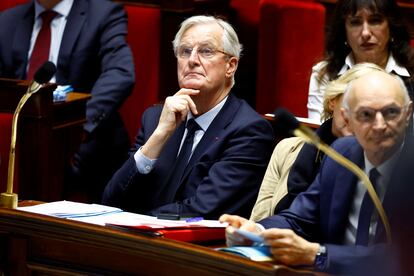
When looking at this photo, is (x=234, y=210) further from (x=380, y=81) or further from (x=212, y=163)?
(x=380, y=81)

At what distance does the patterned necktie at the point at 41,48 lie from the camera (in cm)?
304

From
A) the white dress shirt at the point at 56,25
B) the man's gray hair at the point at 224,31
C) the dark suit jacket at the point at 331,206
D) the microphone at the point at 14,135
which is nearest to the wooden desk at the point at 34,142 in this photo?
the white dress shirt at the point at 56,25

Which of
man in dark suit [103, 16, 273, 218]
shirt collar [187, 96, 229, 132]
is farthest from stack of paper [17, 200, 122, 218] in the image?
shirt collar [187, 96, 229, 132]

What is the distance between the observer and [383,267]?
1577mm

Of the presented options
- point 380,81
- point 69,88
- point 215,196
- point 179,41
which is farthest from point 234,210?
point 69,88

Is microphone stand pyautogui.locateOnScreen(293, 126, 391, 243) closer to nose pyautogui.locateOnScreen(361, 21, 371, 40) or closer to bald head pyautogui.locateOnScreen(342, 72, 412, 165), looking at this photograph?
bald head pyautogui.locateOnScreen(342, 72, 412, 165)

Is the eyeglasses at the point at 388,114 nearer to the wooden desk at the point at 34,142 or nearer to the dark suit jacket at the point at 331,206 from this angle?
the dark suit jacket at the point at 331,206

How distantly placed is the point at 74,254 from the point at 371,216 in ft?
1.69

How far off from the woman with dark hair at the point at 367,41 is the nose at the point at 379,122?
85cm

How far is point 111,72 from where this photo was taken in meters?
3.01

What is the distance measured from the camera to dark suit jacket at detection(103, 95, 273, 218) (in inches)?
84.7

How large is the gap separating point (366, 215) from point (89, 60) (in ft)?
5.05

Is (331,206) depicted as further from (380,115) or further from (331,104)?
(331,104)

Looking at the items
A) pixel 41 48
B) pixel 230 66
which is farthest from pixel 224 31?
pixel 41 48
